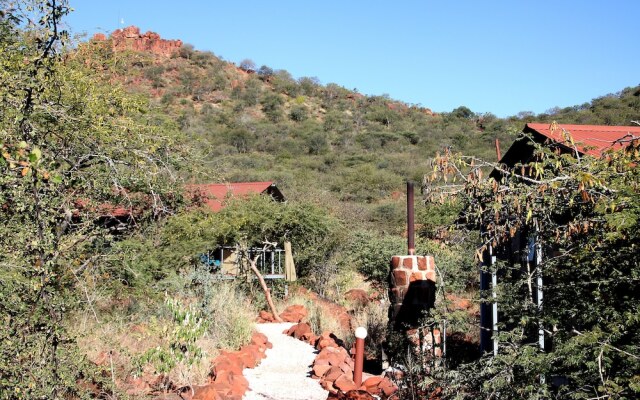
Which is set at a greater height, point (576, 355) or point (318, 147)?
point (318, 147)

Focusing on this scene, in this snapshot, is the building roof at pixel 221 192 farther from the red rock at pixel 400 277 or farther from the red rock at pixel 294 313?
the red rock at pixel 400 277

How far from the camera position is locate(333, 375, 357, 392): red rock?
880cm

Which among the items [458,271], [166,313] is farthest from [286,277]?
[166,313]

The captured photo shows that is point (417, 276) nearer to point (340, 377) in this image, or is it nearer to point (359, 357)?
point (359, 357)

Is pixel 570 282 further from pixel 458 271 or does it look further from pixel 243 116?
pixel 243 116

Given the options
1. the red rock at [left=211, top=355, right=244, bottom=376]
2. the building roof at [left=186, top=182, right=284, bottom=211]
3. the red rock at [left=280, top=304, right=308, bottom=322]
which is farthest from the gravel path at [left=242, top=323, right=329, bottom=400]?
the building roof at [left=186, top=182, right=284, bottom=211]

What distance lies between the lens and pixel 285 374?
34.4ft

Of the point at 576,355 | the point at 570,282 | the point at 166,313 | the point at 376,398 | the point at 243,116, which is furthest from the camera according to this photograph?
the point at 243,116

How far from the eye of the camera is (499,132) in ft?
157

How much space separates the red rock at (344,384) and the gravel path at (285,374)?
27 centimetres

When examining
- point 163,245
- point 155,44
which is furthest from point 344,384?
point 155,44

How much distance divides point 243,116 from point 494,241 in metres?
45.7

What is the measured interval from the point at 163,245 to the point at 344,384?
6876 millimetres

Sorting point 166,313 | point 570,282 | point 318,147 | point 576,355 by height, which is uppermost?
point 318,147
